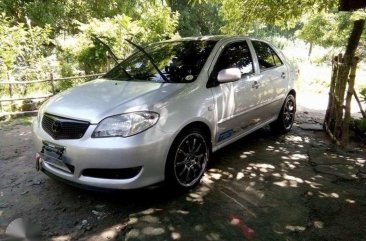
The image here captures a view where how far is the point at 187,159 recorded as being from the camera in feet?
12.4

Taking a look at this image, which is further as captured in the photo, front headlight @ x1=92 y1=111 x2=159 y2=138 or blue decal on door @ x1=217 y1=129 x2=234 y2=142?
blue decal on door @ x1=217 y1=129 x2=234 y2=142

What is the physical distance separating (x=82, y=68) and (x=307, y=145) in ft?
23.6

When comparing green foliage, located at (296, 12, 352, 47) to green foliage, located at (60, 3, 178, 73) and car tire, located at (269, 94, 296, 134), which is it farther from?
car tire, located at (269, 94, 296, 134)

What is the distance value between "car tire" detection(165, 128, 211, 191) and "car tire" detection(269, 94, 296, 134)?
2.34 m

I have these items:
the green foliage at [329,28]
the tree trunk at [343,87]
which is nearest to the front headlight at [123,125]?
the tree trunk at [343,87]

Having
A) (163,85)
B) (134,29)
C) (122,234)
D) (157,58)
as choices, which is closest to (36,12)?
(134,29)

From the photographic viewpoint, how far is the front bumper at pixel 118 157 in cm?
317

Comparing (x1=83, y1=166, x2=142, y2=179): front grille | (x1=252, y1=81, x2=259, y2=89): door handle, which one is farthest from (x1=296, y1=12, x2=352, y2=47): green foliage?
(x1=83, y1=166, x2=142, y2=179): front grille

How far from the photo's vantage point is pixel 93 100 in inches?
141

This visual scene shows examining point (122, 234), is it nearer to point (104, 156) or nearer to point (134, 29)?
point (104, 156)

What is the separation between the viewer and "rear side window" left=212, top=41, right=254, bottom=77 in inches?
172

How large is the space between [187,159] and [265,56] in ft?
8.07

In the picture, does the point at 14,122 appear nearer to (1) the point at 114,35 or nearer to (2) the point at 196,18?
(1) the point at 114,35

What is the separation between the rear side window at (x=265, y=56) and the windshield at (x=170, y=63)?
3.13ft
